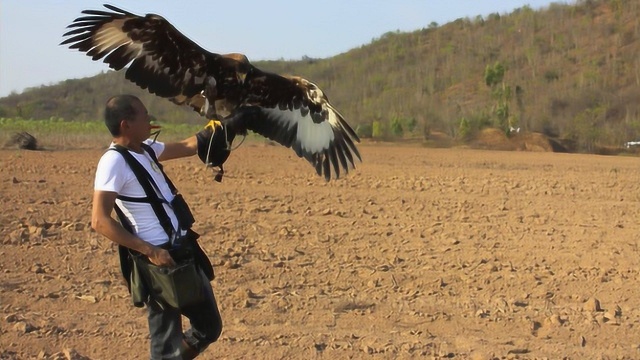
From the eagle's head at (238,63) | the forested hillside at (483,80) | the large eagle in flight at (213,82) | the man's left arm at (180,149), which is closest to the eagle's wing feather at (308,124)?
the large eagle in flight at (213,82)

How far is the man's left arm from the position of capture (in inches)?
207

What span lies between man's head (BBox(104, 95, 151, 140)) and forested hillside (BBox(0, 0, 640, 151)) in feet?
106

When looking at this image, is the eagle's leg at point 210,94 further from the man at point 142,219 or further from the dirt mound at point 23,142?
the dirt mound at point 23,142

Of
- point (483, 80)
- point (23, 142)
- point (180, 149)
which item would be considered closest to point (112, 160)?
point (180, 149)

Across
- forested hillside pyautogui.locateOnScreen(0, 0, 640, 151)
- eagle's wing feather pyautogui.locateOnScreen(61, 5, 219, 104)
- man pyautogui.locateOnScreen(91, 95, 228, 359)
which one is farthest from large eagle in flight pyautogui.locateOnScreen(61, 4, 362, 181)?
forested hillside pyautogui.locateOnScreen(0, 0, 640, 151)

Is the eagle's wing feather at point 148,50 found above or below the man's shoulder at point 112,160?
above

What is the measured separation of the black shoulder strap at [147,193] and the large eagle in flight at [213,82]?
1157 millimetres

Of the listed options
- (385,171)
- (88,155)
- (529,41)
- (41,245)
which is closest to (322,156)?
(41,245)

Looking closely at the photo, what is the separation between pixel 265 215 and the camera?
1251 centimetres

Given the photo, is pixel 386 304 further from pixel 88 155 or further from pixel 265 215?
pixel 88 155

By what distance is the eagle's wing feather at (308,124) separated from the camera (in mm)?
6273

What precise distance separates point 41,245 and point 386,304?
3.93 metres

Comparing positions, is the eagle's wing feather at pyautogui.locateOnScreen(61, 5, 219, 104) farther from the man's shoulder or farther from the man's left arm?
the man's shoulder

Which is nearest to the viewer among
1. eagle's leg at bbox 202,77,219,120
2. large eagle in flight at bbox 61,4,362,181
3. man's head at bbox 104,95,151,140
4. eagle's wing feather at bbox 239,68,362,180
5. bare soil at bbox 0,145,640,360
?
man's head at bbox 104,95,151,140
